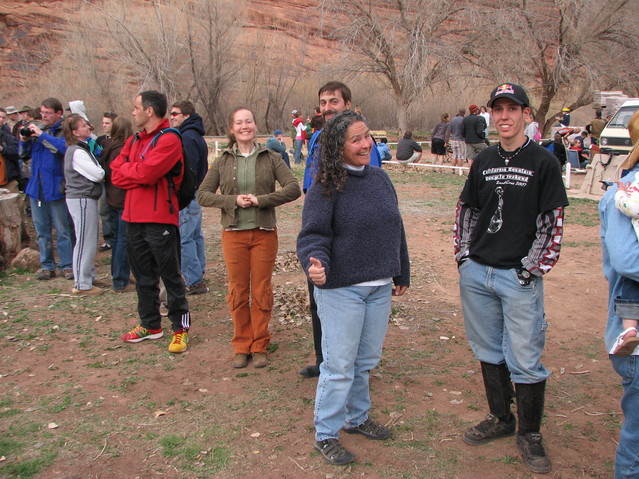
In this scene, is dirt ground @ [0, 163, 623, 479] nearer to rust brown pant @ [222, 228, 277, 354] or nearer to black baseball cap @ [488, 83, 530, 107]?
rust brown pant @ [222, 228, 277, 354]

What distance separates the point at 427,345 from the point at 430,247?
372 cm

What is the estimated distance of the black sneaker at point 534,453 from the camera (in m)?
3.16

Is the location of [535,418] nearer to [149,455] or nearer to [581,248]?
[149,455]

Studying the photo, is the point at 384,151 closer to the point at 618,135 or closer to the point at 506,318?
the point at 618,135

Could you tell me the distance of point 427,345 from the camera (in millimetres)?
5016

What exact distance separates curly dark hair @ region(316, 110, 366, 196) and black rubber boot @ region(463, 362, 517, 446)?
1.45 meters

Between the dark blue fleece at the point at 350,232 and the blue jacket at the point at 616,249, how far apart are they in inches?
43.1

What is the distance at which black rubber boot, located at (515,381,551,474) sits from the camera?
3166 mm

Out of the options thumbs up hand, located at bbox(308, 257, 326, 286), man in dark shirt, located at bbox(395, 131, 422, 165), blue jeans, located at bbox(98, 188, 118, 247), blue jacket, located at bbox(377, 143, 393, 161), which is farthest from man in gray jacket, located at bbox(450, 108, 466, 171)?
thumbs up hand, located at bbox(308, 257, 326, 286)

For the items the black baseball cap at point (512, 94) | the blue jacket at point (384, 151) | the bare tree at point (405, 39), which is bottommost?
the blue jacket at point (384, 151)

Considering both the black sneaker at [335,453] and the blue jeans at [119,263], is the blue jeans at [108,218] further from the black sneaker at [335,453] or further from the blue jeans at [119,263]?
the black sneaker at [335,453]

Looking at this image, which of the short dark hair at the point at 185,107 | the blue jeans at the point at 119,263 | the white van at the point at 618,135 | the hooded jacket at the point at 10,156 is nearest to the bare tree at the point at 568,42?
the white van at the point at 618,135

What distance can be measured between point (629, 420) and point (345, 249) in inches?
63.7

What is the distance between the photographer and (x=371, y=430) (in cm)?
352
